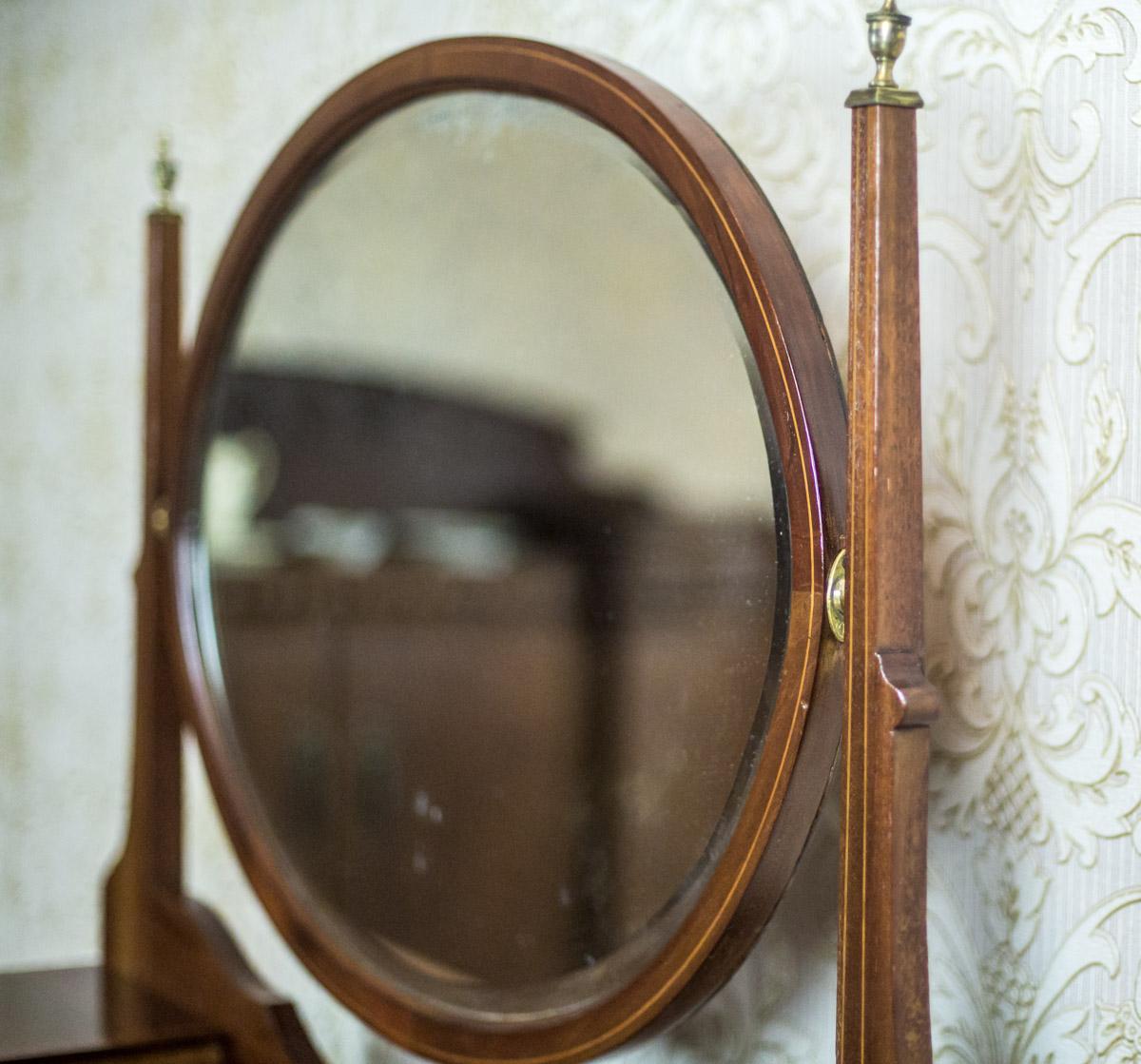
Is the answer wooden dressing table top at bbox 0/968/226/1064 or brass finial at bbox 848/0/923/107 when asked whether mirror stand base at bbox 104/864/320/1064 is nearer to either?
wooden dressing table top at bbox 0/968/226/1064

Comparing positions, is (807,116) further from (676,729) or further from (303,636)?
(303,636)

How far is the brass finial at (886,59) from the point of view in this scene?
1.50ft

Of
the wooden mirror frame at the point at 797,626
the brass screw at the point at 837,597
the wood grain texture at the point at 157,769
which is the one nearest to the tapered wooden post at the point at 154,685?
the wood grain texture at the point at 157,769

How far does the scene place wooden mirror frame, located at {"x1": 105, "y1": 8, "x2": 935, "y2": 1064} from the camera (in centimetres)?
46

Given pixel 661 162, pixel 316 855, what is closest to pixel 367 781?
pixel 316 855

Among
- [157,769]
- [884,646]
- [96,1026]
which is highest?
[884,646]

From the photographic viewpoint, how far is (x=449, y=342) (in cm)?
80

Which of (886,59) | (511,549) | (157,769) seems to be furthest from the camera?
(157,769)

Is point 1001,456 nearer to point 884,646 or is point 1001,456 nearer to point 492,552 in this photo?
point 884,646

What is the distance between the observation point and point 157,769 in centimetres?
90

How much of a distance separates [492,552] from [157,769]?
29cm

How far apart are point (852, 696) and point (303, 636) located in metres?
0.49

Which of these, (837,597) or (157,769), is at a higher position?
(837,597)

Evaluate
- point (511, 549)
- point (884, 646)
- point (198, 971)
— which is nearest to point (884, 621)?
point (884, 646)
